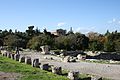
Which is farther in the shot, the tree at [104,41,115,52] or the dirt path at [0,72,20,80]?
the tree at [104,41,115,52]

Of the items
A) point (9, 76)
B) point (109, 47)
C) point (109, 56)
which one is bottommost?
point (9, 76)

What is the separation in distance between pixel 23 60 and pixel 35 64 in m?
5.83

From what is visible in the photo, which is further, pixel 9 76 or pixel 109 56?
pixel 109 56

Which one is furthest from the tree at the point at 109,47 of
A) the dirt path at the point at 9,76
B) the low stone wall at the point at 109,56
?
the dirt path at the point at 9,76

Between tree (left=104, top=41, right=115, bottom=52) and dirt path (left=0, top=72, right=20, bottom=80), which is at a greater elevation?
tree (left=104, top=41, right=115, bottom=52)

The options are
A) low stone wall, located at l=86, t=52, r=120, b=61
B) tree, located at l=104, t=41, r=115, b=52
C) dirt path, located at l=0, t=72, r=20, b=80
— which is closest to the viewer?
dirt path, located at l=0, t=72, r=20, b=80

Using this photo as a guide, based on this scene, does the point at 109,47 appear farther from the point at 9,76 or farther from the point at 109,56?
the point at 9,76

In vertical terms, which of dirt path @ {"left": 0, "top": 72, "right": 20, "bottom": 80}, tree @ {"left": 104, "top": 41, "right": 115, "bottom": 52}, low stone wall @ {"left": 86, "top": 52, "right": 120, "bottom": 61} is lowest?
dirt path @ {"left": 0, "top": 72, "right": 20, "bottom": 80}

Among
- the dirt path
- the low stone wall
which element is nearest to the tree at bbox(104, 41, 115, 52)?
the low stone wall

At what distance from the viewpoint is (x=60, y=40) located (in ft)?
257

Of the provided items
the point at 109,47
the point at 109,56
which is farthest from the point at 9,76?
the point at 109,47

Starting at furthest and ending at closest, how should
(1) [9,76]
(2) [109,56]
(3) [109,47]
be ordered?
(3) [109,47], (2) [109,56], (1) [9,76]

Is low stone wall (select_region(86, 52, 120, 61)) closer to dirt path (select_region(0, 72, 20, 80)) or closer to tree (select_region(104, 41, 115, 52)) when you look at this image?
tree (select_region(104, 41, 115, 52))

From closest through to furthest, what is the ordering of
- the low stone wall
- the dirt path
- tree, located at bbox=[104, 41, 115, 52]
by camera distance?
the dirt path, the low stone wall, tree, located at bbox=[104, 41, 115, 52]
